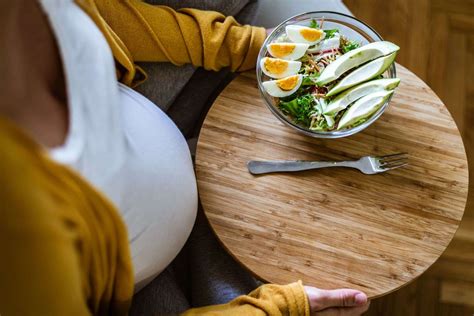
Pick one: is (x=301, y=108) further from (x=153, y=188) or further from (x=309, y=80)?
(x=153, y=188)

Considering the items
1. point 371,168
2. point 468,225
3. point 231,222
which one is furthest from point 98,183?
point 468,225

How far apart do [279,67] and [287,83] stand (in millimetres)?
33

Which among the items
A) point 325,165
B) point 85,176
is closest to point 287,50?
point 325,165

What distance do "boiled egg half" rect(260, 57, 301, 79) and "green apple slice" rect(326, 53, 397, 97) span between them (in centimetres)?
7

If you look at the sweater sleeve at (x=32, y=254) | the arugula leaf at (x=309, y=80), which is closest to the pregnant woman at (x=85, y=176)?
the sweater sleeve at (x=32, y=254)

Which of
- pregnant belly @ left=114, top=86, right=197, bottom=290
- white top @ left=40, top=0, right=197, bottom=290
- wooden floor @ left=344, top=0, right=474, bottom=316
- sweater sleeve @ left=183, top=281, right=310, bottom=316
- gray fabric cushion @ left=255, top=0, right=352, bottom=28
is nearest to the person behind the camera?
white top @ left=40, top=0, right=197, bottom=290

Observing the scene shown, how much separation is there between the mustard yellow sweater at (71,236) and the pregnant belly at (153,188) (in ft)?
0.21

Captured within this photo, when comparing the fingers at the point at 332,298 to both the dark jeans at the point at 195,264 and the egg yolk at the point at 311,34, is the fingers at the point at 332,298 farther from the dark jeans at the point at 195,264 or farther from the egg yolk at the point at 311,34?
the egg yolk at the point at 311,34

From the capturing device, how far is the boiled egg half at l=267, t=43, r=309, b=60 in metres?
0.91

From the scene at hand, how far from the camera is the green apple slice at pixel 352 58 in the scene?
34.9 inches

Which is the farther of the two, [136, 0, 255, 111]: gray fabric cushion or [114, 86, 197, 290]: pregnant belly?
[136, 0, 255, 111]: gray fabric cushion

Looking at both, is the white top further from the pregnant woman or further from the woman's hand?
the woman's hand

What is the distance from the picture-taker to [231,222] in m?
0.88

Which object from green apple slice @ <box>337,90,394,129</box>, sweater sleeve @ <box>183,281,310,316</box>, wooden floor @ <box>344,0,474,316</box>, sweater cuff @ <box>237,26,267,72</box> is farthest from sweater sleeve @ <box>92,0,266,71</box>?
wooden floor @ <box>344,0,474,316</box>
